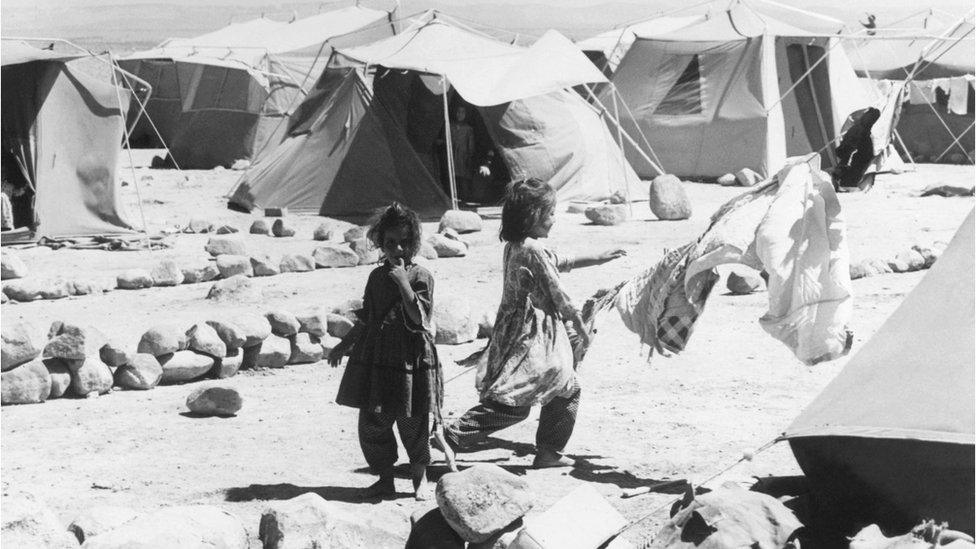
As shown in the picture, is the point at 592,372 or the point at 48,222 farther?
the point at 48,222

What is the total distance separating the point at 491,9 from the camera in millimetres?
130375

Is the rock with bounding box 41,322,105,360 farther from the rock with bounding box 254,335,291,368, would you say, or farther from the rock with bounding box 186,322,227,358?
the rock with bounding box 254,335,291,368

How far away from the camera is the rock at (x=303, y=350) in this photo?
7.95 m

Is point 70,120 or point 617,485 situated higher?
point 70,120

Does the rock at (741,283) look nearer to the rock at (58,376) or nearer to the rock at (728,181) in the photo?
the rock at (58,376)

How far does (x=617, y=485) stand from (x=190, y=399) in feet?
7.84

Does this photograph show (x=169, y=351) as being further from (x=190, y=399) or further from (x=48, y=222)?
(x=48, y=222)

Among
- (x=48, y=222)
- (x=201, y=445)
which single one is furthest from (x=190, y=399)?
(x=48, y=222)

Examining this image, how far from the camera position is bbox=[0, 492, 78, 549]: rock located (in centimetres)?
437

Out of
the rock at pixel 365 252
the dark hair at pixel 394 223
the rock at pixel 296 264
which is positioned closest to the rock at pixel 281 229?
the rock at pixel 365 252

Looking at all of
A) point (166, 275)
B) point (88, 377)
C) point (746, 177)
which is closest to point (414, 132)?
point (746, 177)

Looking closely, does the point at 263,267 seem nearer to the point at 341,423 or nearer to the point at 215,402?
the point at 215,402

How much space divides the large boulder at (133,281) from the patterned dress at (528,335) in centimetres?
570

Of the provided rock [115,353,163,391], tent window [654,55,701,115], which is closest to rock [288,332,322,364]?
rock [115,353,163,391]
